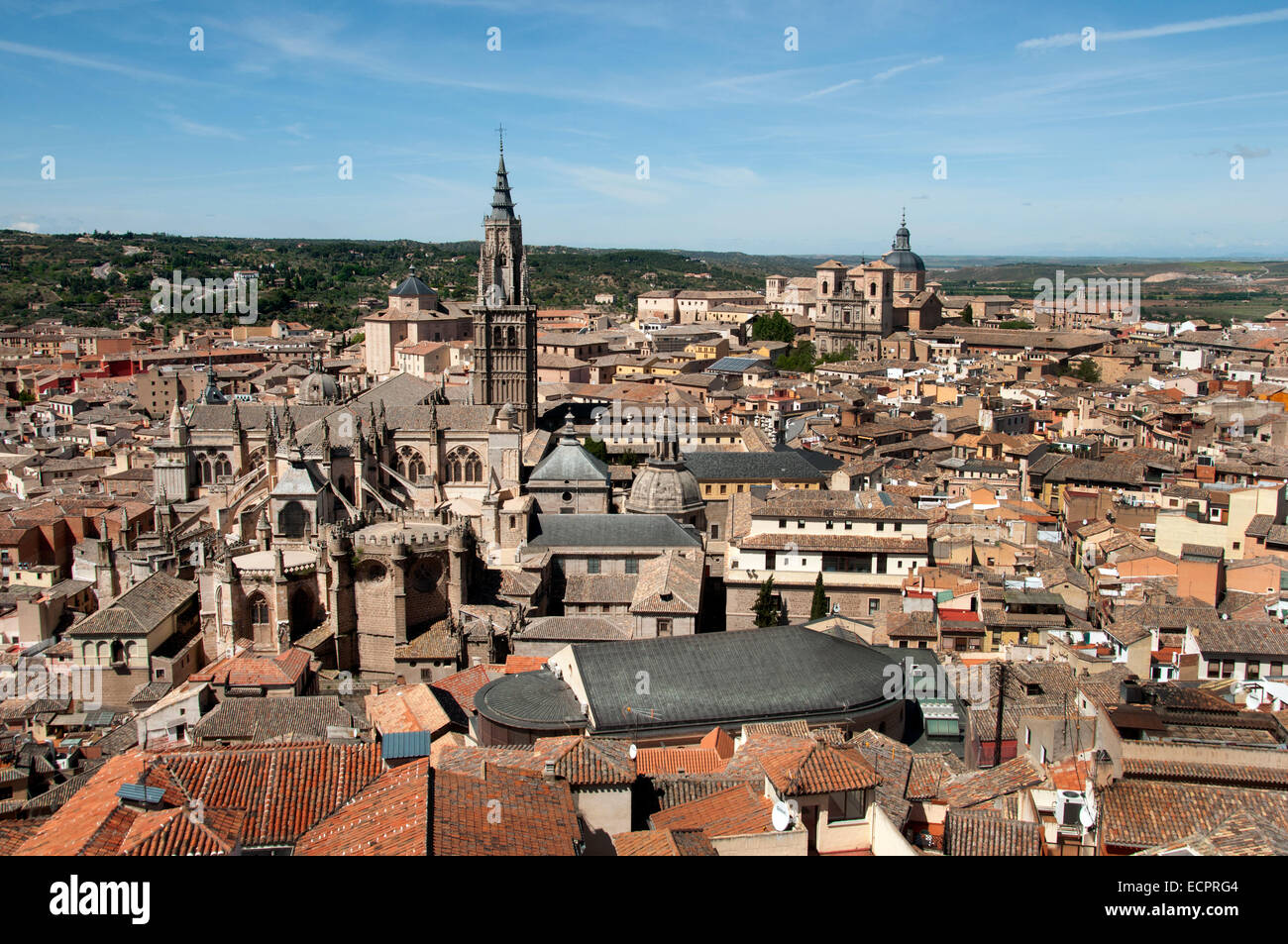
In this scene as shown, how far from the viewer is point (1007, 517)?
4172 centimetres

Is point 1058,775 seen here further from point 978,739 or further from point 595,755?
point 595,755

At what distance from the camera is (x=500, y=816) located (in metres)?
12.8

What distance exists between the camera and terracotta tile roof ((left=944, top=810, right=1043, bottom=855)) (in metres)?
15.0

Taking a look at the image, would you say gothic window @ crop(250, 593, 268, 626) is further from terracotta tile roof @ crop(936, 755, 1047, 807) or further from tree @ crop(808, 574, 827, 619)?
terracotta tile roof @ crop(936, 755, 1047, 807)

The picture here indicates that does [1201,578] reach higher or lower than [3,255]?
lower

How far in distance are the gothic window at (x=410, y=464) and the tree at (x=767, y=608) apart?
1962 centimetres

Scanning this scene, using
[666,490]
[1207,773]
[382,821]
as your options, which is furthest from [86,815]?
[666,490]

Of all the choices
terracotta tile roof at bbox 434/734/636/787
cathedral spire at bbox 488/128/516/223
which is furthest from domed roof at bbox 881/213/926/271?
terracotta tile roof at bbox 434/734/636/787

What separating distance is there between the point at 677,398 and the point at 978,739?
53.8m

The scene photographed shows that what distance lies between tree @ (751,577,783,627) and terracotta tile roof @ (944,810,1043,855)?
16793 mm

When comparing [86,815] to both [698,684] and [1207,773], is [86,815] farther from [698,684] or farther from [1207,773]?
[1207,773]

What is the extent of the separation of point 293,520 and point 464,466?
14093mm
